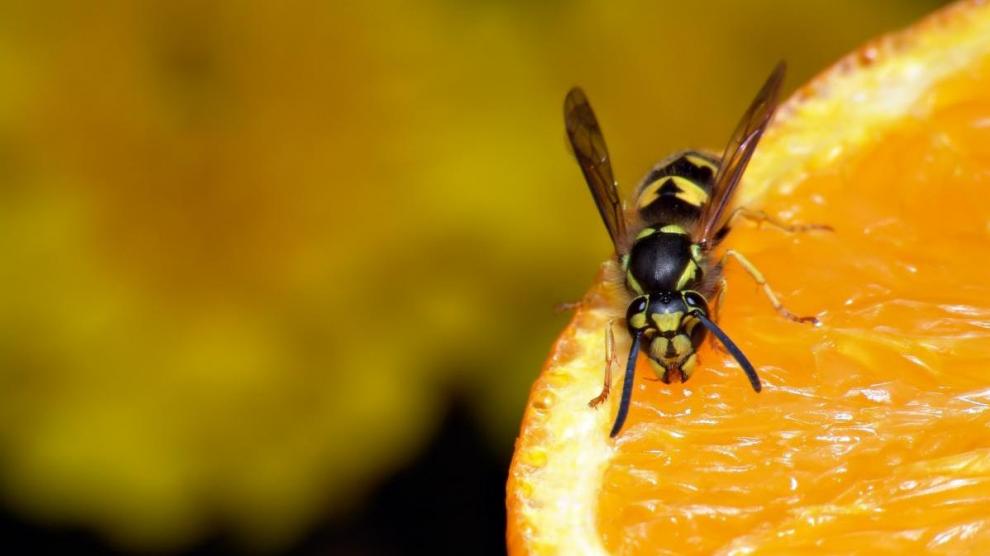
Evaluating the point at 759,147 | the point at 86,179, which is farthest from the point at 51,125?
the point at 759,147

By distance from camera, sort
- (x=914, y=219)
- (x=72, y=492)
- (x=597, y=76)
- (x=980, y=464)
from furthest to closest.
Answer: (x=597, y=76)
(x=72, y=492)
(x=914, y=219)
(x=980, y=464)

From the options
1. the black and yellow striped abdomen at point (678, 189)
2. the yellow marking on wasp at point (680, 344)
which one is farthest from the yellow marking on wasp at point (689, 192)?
the yellow marking on wasp at point (680, 344)

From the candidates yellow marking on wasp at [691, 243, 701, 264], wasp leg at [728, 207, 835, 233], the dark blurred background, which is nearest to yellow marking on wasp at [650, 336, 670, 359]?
yellow marking on wasp at [691, 243, 701, 264]

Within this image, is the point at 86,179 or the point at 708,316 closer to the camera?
the point at 708,316

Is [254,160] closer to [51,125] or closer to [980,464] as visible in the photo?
[51,125]

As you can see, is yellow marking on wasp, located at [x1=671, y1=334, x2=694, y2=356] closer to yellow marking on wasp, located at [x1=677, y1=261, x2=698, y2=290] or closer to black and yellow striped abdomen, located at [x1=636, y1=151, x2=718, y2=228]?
yellow marking on wasp, located at [x1=677, y1=261, x2=698, y2=290]

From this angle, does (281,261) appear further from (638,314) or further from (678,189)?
(638,314)
